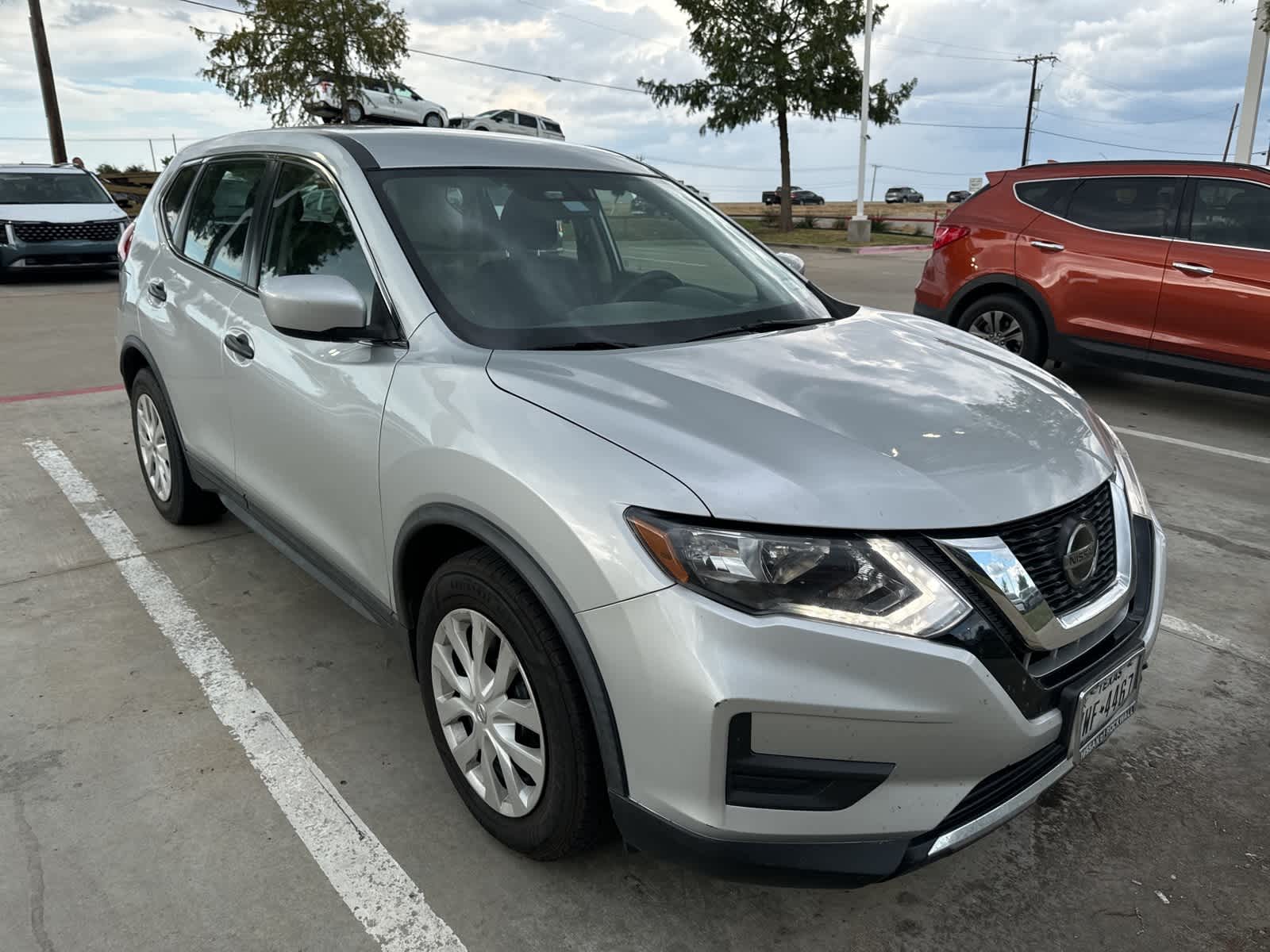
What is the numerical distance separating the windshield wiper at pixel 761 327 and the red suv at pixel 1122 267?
394 centimetres

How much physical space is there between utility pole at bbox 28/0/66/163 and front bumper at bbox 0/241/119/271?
1148 centimetres

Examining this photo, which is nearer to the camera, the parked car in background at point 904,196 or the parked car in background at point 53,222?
the parked car in background at point 53,222

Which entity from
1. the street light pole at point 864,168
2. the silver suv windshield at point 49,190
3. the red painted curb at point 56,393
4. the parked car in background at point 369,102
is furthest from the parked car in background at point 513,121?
the red painted curb at point 56,393

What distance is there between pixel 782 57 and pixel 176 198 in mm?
25732

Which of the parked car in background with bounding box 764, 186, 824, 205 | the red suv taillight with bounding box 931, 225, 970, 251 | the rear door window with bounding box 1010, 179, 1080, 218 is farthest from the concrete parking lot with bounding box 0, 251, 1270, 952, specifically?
the parked car in background with bounding box 764, 186, 824, 205

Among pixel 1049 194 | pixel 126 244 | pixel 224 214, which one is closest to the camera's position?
pixel 224 214

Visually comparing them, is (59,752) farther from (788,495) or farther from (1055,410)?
(1055,410)

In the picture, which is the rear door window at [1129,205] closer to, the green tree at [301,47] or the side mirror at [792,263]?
the side mirror at [792,263]

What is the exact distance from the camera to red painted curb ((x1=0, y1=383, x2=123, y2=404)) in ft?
22.8

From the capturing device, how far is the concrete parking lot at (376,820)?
7.22ft

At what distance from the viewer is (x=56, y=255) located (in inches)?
528

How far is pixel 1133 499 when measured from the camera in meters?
2.46

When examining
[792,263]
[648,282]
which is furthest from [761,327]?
[792,263]

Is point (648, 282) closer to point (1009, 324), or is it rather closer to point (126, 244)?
point (126, 244)
